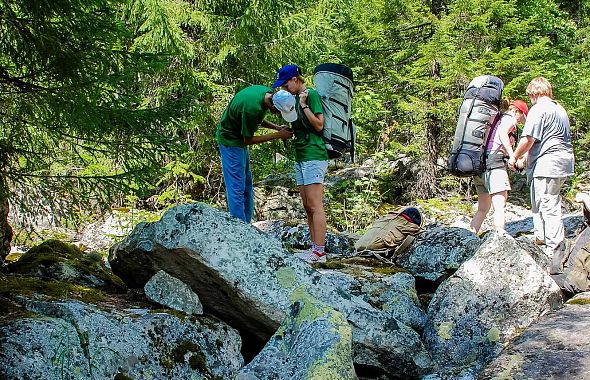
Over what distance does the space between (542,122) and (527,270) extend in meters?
2.66

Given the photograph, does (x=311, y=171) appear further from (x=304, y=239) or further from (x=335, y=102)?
(x=304, y=239)

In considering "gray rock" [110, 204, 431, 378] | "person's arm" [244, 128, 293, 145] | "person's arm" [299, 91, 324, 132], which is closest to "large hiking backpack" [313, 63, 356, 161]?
"person's arm" [299, 91, 324, 132]

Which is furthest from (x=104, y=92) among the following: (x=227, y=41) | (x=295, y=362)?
(x=227, y=41)

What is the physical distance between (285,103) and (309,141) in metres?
0.72

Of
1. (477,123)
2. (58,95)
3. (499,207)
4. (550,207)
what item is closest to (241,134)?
(58,95)

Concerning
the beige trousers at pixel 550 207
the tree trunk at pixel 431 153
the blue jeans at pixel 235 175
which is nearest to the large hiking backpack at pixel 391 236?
the beige trousers at pixel 550 207

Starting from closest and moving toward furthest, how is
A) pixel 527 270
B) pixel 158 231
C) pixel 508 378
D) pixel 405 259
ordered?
1. pixel 508 378
2. pixel 158 231
3. pixel 527 270
4. pixel 405 259

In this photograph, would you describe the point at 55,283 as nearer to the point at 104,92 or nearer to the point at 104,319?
the point at 104,319

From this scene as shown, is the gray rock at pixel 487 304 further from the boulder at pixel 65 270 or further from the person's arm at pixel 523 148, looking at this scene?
the boulder at pixel 65 270

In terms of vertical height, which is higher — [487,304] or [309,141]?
[309,141]

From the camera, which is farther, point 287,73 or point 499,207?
point 499,207

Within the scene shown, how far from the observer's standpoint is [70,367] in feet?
11.9

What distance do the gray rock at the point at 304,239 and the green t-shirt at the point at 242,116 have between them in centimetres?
210

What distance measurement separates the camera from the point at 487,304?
16.7 ft
